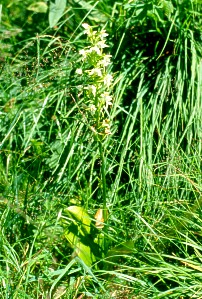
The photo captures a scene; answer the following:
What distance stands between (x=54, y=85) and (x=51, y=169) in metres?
0.48

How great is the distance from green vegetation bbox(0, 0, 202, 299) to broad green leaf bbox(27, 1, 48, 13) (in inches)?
0.4

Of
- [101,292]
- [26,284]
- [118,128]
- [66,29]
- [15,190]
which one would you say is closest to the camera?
[26,284]

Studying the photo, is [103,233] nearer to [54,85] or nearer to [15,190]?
[15,190]

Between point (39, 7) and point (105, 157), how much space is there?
1.30 m

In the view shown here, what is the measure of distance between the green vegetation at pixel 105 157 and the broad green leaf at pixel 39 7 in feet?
0.04

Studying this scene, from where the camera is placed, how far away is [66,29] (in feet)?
11.3

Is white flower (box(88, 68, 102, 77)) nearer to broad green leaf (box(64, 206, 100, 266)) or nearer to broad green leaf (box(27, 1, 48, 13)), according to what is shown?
broad green leaf (box(64, 206, 100, 266))

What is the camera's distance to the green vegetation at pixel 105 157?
2.32 m

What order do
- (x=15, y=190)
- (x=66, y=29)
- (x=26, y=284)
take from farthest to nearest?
1. (x=66, y=29)
2. (x=15, y=190)
3. (x=26, y=284)

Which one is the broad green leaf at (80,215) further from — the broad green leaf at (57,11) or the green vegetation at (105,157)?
the broad green leaf at (57,11)

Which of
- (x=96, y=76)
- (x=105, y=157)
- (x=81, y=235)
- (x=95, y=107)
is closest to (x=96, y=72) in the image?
(x=96, y=76)

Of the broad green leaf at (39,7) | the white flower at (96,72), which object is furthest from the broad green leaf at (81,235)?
the broad green leaf at (39,7)

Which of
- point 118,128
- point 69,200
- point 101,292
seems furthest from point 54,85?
point 101,292

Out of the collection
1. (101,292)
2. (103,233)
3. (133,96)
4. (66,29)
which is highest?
(66,29)
